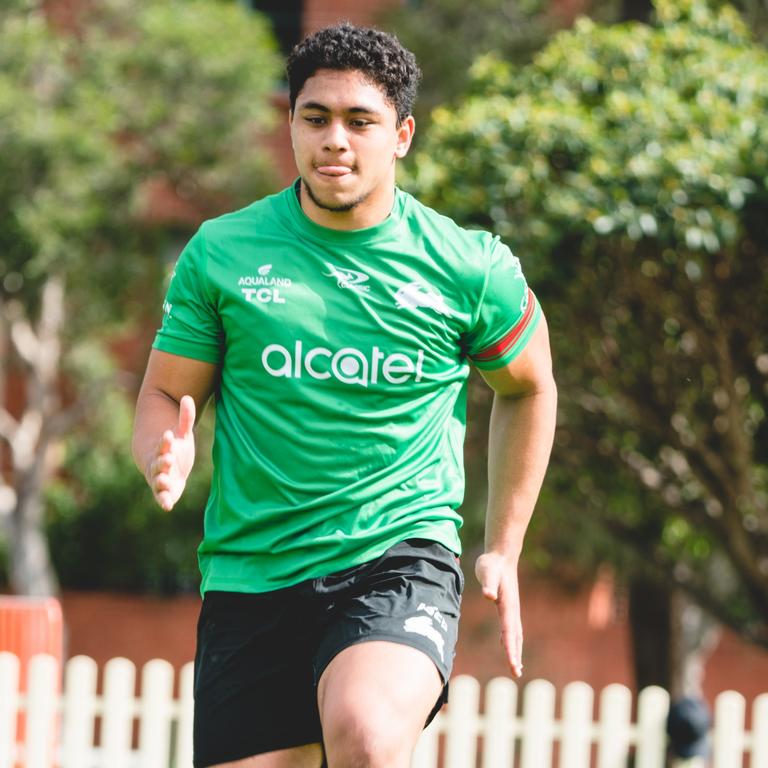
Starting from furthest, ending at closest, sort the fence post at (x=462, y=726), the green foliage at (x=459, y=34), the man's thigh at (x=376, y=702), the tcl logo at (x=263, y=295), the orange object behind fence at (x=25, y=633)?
1. the green foliage at (x=459, y=34)
2. the orange object behind fence at (x=25, y=633)
3. the fence post at (x=462, y=726)
4. the tcl logo at (x=263, y=295)
5. the man's thigh at (x=376, y=702)

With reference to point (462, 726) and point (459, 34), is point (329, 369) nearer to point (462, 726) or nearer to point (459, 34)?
point (462, 726)

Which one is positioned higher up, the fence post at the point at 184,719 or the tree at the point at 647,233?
the tree at the point at 647,233

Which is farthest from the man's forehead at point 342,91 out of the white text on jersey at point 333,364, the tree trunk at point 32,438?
the tree trunk at point 32,438

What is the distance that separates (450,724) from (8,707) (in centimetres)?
238

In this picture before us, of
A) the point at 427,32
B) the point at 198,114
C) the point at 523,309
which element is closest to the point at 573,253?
the point at 523,309

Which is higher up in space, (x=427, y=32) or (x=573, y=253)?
(x=427, y=32)

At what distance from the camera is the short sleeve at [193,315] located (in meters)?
3.31

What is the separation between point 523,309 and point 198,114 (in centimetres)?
1252

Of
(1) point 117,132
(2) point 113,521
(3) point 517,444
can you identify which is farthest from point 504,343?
(2) point 113,521

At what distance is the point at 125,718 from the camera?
7.94 metres

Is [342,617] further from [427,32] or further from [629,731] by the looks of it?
[427,32]

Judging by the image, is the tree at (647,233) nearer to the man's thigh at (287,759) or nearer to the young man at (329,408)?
the young man at (329,408)

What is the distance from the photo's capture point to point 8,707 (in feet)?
25.2

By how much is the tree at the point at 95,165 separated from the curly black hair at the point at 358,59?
11.4 metres
